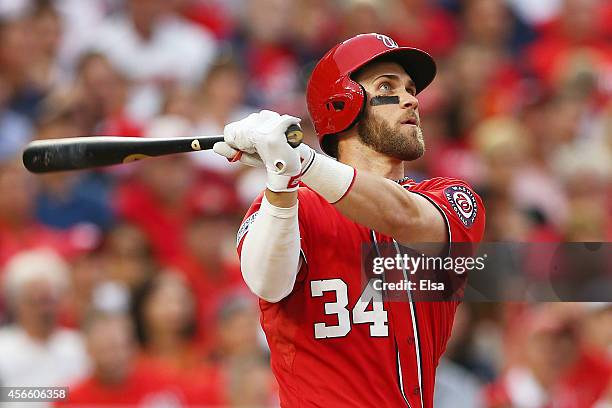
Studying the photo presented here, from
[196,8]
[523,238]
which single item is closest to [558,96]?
[523,238]

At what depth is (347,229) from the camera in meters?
3.47

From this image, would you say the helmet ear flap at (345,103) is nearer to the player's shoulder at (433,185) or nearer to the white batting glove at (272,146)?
the player's shoulder at (433,185)

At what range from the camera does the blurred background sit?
573 centimetres

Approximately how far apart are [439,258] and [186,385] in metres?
2.45

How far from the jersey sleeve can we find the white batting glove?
619 mm

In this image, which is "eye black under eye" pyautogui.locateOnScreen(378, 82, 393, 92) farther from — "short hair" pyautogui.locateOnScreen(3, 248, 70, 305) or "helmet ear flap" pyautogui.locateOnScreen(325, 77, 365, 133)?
"short hair" pyautogui.locateOnScreen(3, 248, 70, 305)

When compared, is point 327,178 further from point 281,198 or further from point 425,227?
point 425,227

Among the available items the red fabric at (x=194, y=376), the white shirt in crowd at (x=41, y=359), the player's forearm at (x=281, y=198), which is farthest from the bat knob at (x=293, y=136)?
the white shirt in crowd at (x=41, y=359)

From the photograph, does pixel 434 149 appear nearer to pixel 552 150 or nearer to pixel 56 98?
pixel 552 150

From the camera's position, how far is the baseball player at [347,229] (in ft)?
10.3

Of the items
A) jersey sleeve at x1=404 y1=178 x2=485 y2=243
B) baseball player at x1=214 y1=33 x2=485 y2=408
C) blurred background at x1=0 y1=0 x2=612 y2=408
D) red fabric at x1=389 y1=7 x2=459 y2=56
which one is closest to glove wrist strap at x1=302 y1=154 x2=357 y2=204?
baseball player at x1=214 y1=33 x2=485 y2=408

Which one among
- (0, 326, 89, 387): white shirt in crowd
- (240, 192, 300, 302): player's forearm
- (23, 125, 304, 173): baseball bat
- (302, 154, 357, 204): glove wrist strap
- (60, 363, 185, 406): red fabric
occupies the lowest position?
(60, 363, 185, 406): red fabric

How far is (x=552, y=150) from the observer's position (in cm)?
769

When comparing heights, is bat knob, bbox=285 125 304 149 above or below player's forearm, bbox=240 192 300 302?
above
